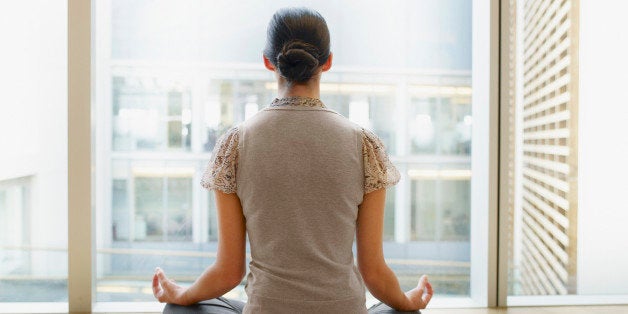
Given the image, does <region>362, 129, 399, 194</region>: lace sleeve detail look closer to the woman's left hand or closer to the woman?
the woman

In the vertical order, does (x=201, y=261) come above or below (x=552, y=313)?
above

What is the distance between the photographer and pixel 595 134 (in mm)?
2248

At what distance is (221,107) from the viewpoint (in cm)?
218

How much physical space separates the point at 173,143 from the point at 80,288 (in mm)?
687

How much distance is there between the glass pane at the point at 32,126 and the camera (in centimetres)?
207

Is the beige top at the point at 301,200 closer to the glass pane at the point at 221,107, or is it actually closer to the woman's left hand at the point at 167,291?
the woman's left hand at the point at 167,291

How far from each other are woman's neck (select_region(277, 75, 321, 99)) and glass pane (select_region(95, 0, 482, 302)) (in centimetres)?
101

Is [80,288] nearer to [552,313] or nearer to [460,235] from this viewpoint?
[460,235]

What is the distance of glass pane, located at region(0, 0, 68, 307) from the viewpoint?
207cm

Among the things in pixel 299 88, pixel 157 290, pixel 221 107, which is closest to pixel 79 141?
pixel 221 107

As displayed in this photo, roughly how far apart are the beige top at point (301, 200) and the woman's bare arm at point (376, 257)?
51 millimetres

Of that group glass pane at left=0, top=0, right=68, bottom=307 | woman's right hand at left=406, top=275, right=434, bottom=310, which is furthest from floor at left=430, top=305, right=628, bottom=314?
glass pane at left=0, top=0, right=68, bottom=307

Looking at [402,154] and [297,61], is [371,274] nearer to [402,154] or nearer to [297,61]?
[297,61]

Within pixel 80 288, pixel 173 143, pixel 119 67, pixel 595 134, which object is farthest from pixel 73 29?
pixel 595 134
